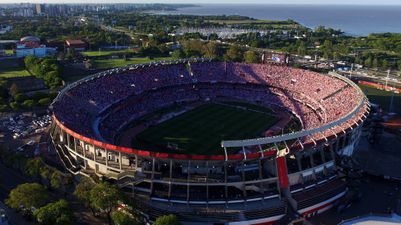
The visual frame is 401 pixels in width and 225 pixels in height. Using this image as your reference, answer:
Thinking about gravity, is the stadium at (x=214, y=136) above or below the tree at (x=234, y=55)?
below

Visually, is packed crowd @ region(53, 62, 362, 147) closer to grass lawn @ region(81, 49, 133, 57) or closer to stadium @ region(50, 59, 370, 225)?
stadium @ region(50, 59, 370, 225)

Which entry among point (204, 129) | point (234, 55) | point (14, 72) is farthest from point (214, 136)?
point (14, 72)

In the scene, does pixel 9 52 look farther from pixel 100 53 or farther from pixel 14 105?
pixel 14 105

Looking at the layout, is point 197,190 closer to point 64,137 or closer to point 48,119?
point 64,137

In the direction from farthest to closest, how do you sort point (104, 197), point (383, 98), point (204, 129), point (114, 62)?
point (114, 62) < point (383, 98) < point (204, 129) < point (104, 197)

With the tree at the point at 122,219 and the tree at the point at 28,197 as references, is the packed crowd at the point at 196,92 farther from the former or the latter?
the tree at the point at 122,219

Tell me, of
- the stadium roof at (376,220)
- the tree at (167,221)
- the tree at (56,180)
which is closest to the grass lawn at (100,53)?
the tree at (56,180)
